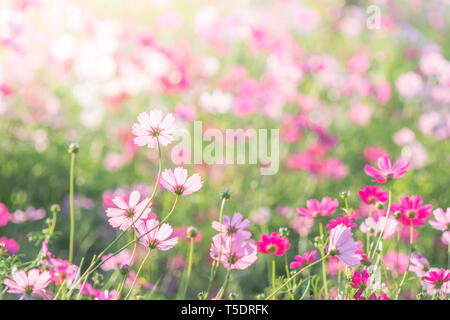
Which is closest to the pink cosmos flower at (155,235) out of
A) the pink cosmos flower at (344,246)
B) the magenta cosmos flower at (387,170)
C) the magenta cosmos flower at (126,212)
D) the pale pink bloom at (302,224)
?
the magenta cosmos flower at (126,212)

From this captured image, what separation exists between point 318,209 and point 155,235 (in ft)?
1.05

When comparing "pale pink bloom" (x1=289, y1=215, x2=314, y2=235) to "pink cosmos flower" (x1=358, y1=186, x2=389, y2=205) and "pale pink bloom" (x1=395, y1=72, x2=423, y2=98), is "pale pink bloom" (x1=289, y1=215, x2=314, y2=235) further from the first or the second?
"pale pink bloom" (x1=395, y1=72, x2=423, y2=98)

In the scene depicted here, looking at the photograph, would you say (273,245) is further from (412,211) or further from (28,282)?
(28,282)

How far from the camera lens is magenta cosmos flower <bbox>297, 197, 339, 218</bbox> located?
85 centimetres

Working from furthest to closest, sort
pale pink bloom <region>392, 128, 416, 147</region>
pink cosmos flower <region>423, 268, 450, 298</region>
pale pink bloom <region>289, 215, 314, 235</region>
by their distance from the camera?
1. pale pink bloom <region>392, 128, 416, 147</region>
2. pale pink bloom <region>289, 215, 314, 235</region>
3. pink cosmos flower <region>423, 268, 450, 298</region>

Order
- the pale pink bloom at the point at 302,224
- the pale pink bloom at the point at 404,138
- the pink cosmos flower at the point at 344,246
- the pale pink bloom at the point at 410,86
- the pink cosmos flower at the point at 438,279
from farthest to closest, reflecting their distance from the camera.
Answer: the pale pink bloom at the point at 410,86, the pale pink bloom at the point at 404,138, the pale pink bloom at the point at 302,224, the pink cosmos flower at the point at 438,279, the pink cosmos flower at the point at 344,246

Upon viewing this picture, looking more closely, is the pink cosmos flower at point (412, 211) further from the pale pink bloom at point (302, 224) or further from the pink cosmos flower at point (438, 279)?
the pale pink bloom at point (302, 224)

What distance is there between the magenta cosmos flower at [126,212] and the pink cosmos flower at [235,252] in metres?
0.13

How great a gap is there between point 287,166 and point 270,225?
0.53 metres

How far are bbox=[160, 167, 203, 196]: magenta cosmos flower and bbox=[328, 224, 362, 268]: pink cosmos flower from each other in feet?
0.69

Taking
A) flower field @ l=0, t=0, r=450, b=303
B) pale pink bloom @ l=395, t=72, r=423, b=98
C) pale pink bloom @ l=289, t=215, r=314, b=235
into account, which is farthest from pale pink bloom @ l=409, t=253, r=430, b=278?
pale pink bloom @ l=395, t=72, r=423, b=98

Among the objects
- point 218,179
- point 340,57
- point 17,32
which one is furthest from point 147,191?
point 340,57

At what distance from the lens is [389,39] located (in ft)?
13.8

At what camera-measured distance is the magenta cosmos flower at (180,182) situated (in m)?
0.68
